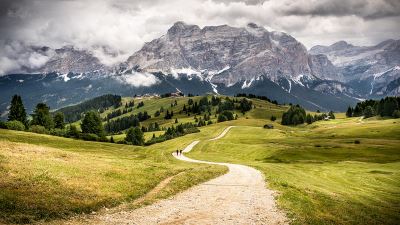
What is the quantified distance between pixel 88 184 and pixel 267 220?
17036 mm

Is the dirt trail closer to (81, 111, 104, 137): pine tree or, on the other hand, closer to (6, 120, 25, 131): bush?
(6, 120, 25, 131): bush

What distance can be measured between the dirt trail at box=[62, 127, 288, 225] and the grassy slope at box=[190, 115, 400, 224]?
81.6 inches

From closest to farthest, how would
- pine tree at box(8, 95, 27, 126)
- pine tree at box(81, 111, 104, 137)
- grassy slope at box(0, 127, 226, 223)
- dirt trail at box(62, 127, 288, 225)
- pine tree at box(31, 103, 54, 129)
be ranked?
grassy slope at box(0, 127, 226, 223), dirt trail at box(62, 127, 288, 225), pine tree at box(8, 95, 27, 126), pine tree at box(31, 103, 54, 129), pine tree at box(81, 111, 104, 137)

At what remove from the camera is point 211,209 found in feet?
113

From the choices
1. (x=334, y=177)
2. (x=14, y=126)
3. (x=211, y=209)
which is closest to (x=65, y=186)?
(x=211, y=209)

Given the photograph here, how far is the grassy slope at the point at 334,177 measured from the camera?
1503 inches

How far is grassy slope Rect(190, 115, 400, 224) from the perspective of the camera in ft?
125

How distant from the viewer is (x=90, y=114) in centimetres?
18012

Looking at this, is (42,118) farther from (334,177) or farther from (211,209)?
(211,209)

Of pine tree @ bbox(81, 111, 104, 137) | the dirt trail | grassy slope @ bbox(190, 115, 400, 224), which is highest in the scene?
pine tree @ bbox(81, 111, 104, 137)

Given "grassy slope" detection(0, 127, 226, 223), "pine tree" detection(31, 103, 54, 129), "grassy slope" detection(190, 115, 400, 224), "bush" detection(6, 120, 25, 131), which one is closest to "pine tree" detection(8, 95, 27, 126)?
"pine tree" detection(31, 103, 54, 129)

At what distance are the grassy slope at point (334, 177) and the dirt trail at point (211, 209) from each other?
2.07m

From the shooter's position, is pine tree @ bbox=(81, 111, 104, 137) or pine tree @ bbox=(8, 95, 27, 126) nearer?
pine tree @ bbox=(8, 95, 27, 126)

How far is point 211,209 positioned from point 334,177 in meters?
45.3
